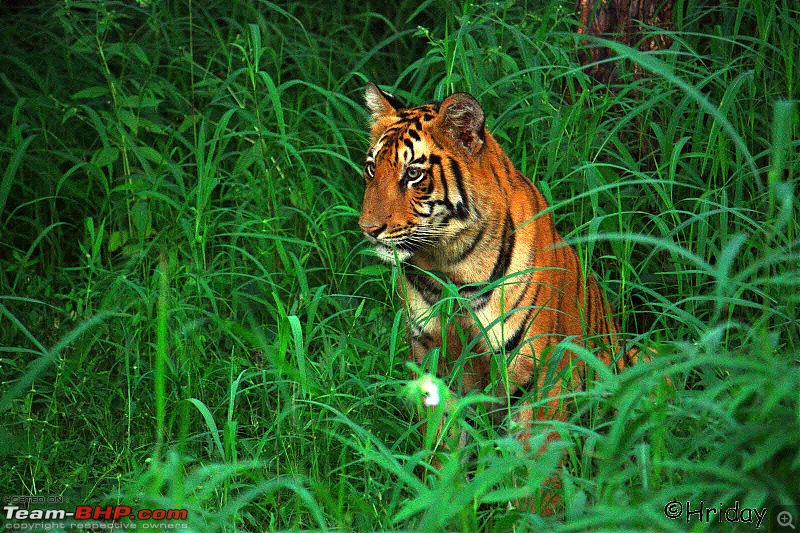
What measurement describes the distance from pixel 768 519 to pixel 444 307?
144 cm

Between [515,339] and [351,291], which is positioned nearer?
[515,339]

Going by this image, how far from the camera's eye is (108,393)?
3.85 metres

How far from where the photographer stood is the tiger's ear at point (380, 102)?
391cm

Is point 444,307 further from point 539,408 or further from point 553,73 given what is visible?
point 553,73

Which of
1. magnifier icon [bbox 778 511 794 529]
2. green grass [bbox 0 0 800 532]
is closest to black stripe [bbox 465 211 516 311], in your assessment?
green grass [bbox 0 0 800 532]

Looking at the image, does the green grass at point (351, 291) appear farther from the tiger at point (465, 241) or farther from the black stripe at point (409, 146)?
the black stripe at point (409, 146)

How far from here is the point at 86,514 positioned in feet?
9.19

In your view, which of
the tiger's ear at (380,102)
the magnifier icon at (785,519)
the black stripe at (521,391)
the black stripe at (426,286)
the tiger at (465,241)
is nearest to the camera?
the magnifier icon at (785,519)

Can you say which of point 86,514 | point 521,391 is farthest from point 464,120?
point 86,514

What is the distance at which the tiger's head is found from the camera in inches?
139

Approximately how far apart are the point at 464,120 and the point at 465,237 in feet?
1.41

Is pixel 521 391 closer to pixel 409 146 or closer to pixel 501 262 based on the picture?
pixel 501 262

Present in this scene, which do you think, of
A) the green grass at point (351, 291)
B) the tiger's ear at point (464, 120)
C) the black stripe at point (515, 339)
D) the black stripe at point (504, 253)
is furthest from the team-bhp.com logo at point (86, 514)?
the tiger's ear at point (464, 120)

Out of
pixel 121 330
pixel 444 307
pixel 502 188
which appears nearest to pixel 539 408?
pixel 444 307
